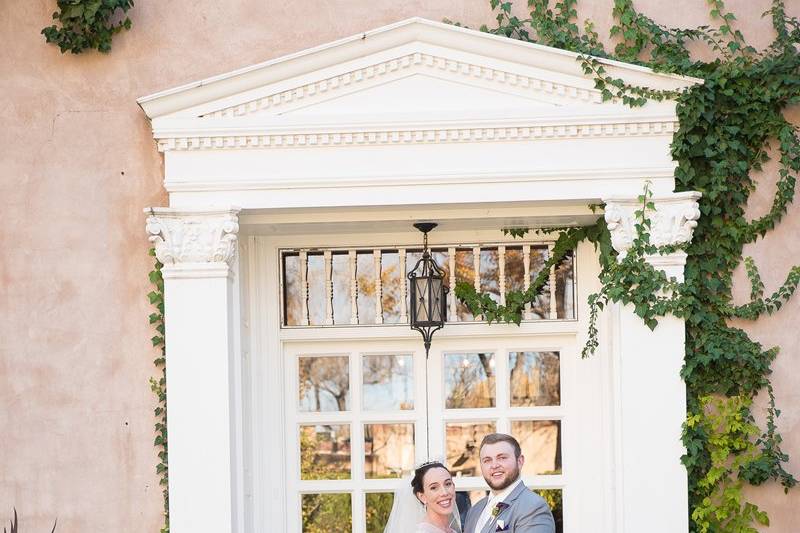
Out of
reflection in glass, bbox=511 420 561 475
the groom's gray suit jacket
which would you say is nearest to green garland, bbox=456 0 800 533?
the groom's gray suit jacket

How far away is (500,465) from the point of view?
6.09 meters

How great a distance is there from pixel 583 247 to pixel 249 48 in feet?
8.04

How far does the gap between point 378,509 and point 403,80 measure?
2786mm

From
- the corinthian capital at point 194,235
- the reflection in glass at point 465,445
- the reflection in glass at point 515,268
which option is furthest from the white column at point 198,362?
the reflection in glass at point 515,268

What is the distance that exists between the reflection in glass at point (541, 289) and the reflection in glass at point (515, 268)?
72 millimetres

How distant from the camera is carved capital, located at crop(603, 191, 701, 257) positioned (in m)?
6.46

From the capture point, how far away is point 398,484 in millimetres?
7383

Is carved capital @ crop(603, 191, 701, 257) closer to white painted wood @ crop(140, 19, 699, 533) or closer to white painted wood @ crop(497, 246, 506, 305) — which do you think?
white painted wood @ crop(140, 19, 699, 533)

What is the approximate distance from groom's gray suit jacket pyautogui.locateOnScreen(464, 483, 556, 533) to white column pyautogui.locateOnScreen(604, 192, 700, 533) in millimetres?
704

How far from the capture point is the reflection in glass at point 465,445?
7.43 metres

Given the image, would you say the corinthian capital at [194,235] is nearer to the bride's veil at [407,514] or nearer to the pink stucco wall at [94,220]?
the pink stucco wall at [94,220]

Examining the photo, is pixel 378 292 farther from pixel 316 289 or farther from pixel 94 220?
pixel 94 220

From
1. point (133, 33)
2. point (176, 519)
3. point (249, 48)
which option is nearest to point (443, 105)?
point (249, 48)

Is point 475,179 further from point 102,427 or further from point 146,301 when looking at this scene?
point 102,427
